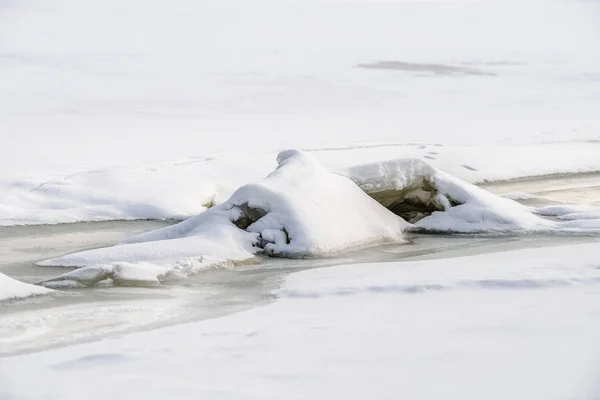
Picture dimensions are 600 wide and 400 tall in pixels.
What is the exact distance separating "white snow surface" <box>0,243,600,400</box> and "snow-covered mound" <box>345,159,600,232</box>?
1.83 m

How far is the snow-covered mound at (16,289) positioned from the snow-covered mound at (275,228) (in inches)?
18.2

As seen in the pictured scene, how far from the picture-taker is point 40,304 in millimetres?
4613

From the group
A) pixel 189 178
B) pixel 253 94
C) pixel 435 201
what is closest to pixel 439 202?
pixel 435 201

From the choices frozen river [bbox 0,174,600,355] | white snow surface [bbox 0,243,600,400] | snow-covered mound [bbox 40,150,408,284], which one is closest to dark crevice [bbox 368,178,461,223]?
snow-covered mound [bbox 40,150,408,284]

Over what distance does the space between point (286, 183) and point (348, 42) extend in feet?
38.5

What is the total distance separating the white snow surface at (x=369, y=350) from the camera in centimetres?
309

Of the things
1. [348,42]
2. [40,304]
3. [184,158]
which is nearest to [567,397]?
[40,304]

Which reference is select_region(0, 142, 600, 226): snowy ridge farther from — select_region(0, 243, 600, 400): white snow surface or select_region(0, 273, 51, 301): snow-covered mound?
select_region(0, 243, 600, 400): white snow surface

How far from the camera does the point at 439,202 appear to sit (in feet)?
22.5

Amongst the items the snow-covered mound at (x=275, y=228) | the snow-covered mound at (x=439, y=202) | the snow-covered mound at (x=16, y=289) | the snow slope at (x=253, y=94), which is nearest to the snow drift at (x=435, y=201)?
the snow-covered mound at (x=439, y=202)

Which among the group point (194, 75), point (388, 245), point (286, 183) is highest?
point (194, 75)

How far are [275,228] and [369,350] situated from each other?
8.38 feet

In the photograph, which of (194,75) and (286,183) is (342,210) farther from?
(194,75)

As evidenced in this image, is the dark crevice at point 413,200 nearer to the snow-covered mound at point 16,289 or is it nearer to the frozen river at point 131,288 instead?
the frozen river at point 131,288
